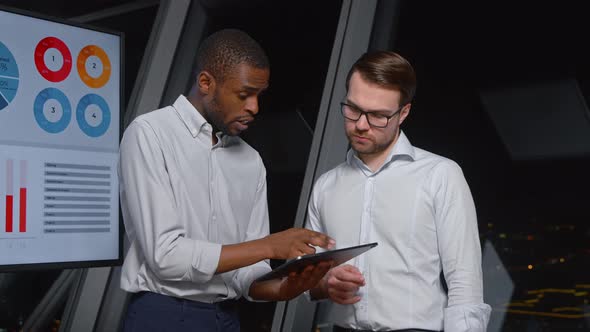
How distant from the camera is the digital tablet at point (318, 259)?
1330 mm

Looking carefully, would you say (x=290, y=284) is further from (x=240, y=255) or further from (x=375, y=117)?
(x=375, y=117)

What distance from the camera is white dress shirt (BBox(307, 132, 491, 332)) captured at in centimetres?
146

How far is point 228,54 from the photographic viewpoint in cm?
158

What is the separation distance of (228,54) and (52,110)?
2.77 ft

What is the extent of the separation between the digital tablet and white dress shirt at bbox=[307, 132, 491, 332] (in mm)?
145

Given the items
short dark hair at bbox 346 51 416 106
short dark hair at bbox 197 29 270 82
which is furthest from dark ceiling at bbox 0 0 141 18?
short dark hair at bbox 346 51 416 106

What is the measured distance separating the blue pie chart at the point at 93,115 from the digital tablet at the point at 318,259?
1.09 meters

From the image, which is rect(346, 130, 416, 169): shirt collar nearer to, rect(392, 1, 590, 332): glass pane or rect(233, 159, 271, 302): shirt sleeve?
rect(233, 159, 271, 302): shirt sleeve

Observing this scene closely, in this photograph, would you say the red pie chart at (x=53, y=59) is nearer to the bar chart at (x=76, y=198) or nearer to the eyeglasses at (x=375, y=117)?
the bar chart at (x=76, y=198)

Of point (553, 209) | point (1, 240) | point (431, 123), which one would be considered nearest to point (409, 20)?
point (431, 123)

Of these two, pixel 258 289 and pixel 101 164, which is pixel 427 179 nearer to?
pixel 258 289

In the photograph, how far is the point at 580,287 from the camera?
188 centimetres

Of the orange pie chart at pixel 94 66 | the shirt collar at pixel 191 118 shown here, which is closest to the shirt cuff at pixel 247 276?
the shirt collar at pixel 191 118

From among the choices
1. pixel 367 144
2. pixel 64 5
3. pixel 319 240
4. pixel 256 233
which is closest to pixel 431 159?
pixel 367 144
